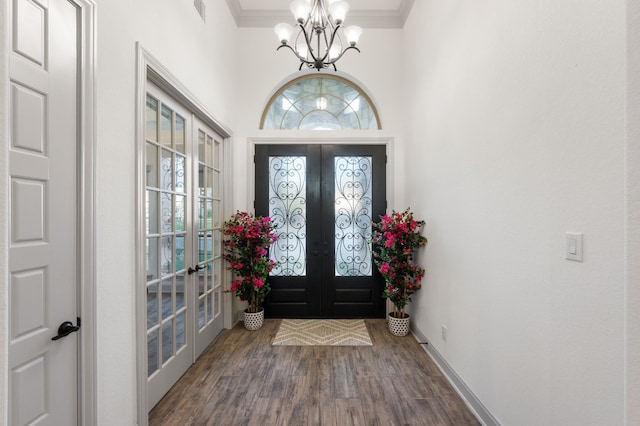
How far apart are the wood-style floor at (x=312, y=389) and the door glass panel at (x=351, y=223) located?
3.26 ft

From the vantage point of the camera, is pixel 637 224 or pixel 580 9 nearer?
pixel 637 224

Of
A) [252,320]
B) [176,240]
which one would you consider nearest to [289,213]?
[252,320]

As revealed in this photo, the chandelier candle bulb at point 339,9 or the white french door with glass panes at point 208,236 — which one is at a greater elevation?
the chandelier candle bulb at point 339,9

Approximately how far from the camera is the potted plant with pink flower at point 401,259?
9.72ft

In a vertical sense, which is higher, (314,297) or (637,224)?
(637,224)

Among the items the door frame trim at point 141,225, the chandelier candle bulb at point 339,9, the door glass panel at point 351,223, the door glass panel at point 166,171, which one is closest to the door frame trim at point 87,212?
the door frame trim at point 141,225

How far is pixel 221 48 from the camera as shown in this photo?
2.99m

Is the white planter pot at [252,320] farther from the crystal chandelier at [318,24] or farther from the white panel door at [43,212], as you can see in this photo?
the crystal chandelier at [318,24]

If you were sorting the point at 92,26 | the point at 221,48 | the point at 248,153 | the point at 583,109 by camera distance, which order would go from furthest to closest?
the point at 248,153
the point at 221,48
the point at 92,26
the point at 583,109

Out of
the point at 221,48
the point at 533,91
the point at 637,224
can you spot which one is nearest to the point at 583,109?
the point at 533,91

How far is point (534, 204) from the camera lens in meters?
1.40

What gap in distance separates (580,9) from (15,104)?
222 cm

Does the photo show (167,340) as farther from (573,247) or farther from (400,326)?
(573,247)

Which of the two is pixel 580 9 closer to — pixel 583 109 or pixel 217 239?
pixel 583 109
